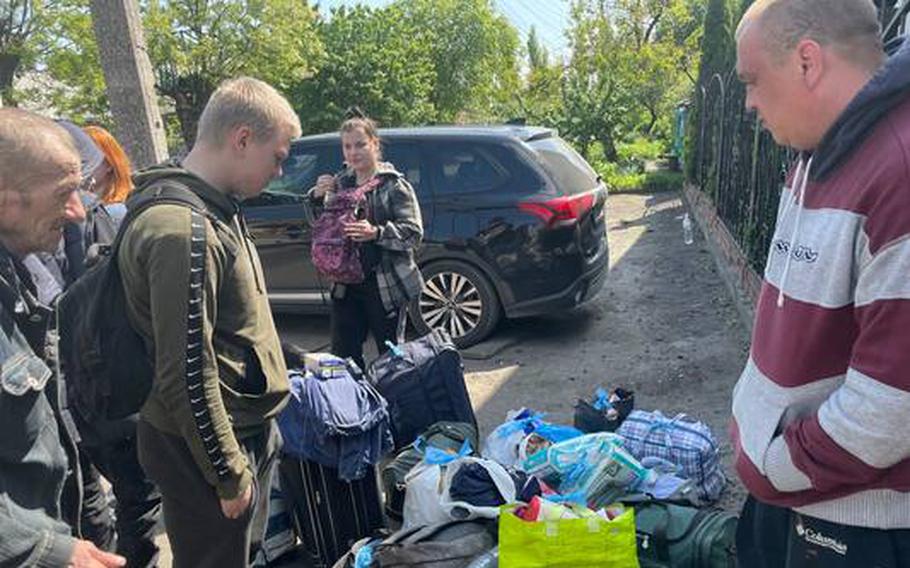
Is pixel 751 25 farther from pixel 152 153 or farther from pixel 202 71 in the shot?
pixel 202 71

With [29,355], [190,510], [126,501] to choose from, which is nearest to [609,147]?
[126,501]

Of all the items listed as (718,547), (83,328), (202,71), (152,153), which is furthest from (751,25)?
(202,71)

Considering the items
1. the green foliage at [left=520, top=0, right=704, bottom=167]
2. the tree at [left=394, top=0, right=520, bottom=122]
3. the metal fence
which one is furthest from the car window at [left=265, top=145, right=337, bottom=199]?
the tree at [left=394, top=0, right=520, bottom=122]

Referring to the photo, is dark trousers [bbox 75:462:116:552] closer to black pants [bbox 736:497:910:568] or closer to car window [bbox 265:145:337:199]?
black pants [bbox 736:497:910:568]

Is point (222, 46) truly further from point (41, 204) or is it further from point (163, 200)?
point (41, 204)

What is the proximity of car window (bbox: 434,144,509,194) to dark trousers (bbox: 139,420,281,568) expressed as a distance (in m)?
4.03

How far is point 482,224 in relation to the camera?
5.96 meters

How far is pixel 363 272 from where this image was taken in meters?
4.27

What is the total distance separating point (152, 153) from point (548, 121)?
18.4 metres

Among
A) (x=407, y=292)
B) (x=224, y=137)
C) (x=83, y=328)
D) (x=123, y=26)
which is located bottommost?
(x=407, y=292)

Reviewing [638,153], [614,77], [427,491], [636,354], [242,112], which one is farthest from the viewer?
[638,153]

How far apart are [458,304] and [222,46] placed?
2002 centimetres

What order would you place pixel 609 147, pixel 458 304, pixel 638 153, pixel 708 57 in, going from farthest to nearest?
pixel 638 153, pixel 609 147, pixel 708 57, pixel 458 304

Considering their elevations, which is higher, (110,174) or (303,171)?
(110,174)
